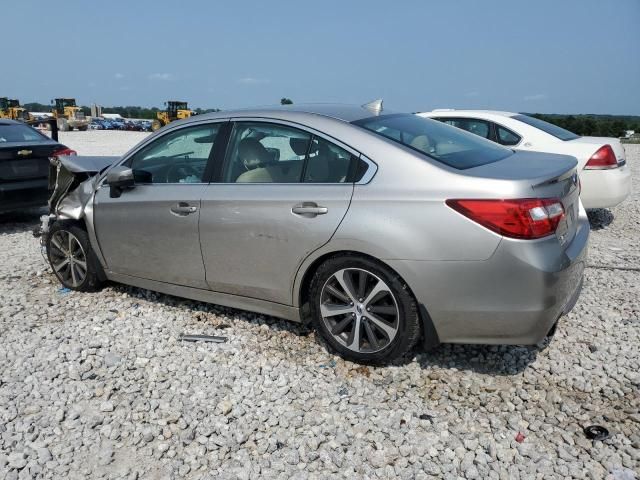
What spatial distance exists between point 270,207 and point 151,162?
4.49 feet

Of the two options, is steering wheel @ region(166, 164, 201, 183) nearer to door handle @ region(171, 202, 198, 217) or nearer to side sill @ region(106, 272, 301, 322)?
door handle @ region(171, 202, 198, 217)

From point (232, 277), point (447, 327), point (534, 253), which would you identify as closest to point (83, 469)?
point (232, 277)

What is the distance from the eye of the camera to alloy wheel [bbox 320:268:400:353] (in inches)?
136

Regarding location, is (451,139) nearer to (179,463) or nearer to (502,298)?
(502,298)

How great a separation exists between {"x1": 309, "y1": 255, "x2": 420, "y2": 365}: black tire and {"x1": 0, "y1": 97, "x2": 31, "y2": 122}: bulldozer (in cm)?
4811

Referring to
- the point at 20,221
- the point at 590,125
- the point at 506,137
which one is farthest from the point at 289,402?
the point at 590,125

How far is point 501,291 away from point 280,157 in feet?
5.53

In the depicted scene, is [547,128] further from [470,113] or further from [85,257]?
[85,257]

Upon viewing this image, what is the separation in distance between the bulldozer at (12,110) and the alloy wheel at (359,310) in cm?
4818

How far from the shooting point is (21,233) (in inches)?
304

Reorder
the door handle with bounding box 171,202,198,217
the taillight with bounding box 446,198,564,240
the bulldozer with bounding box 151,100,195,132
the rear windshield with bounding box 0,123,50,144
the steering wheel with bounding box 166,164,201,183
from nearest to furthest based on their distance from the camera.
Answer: the taillight with bounding box 446,198,564,240
the door handle with bounding box 171,202,198,217
the steering wheel with bounding box 166,164,201,183
the rear windshield with bounding box 0,123,50,144
the bulldozer with bounding box 151,100,195,132

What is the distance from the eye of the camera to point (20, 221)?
8.53 metres

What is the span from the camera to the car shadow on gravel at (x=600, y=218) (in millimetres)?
7957

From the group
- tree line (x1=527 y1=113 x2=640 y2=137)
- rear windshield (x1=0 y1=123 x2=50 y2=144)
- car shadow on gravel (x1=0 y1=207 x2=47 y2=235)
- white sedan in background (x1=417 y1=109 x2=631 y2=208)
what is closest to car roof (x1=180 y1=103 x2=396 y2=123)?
white sedan in background (x1=417 y1=109 x2=631 y2=208)
